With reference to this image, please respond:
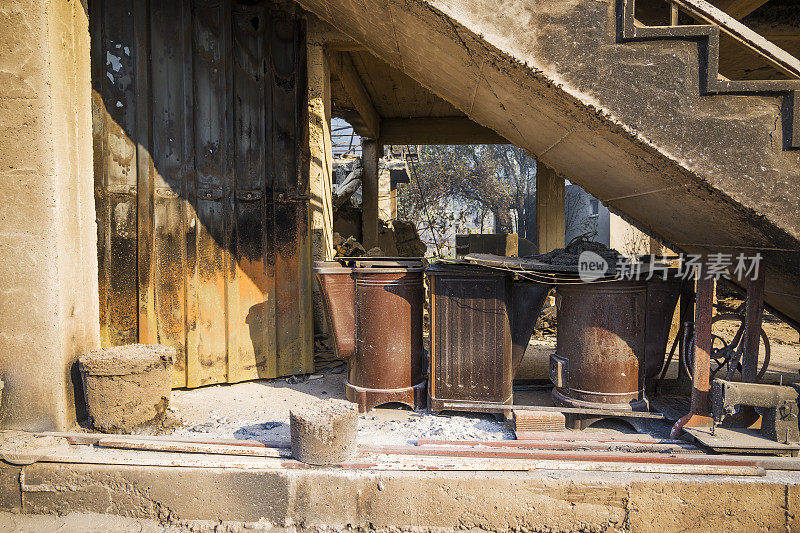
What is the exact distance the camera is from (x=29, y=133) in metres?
3.35

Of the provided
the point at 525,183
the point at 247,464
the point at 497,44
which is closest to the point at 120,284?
the point at 247,464

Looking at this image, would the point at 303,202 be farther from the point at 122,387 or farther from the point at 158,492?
the point at 158,492

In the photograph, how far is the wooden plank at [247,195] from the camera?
15.9ft

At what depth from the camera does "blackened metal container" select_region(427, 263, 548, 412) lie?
151 inches

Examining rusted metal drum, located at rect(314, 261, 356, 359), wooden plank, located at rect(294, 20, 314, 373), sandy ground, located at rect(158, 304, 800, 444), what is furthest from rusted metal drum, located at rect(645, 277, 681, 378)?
wooden plank, located at rect(294, 20, 314, 373)

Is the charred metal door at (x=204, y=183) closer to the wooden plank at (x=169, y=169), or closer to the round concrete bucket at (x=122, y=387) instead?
the wooden plank at (x=169, y=169)

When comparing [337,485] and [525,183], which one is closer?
[337,485]

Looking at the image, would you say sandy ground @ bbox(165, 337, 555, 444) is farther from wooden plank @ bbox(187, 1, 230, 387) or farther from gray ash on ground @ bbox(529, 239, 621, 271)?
gray ash on ground @ bbox(529, 239, 621, 271)

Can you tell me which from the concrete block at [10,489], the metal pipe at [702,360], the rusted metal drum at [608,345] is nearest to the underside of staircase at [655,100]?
the metal pipe at [702,360]

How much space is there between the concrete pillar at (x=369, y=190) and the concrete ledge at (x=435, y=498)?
743 centimetres

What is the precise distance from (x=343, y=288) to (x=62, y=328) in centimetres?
214

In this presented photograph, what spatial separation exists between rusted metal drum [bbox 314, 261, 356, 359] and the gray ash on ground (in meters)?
1.71

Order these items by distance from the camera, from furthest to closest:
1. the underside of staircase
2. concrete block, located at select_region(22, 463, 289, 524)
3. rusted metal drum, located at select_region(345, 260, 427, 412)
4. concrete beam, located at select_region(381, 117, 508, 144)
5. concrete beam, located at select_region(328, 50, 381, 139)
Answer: concrete beam, located at select_region(381, 117, 508, 144), concrete beam, located at select_region(328, 50, 381, 139), rusted metal drum, located at select_region(345, 260, 427, 412), concrete block, located at select_region(22, 463, 289, 524), the underside of staircase

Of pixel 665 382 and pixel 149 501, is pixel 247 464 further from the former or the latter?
pixel 665 382
